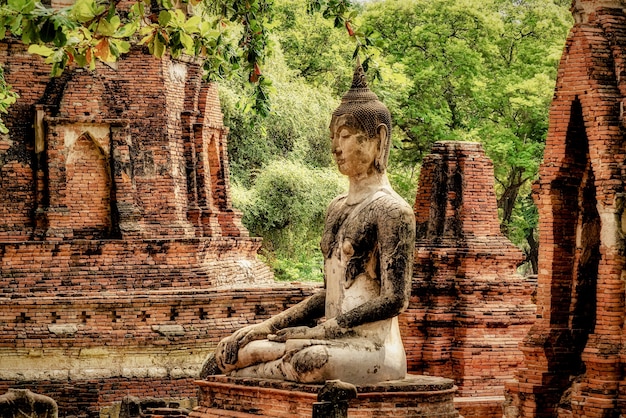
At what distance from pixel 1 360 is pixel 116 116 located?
3.84 m

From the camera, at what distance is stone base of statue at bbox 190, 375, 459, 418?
30.3ft

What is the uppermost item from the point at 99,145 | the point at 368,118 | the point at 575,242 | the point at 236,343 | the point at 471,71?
the point at 471,71

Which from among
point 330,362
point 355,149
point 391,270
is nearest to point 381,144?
point 355,149

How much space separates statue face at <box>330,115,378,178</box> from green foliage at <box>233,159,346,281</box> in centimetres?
1881

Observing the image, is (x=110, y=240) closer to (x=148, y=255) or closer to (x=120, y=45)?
(x=148, y=255)

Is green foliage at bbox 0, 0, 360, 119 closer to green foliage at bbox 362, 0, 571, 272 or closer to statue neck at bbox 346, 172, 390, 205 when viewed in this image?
statue neck at bbox 346, 172, 390, 205

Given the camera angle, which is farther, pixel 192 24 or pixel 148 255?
pixel 148 255

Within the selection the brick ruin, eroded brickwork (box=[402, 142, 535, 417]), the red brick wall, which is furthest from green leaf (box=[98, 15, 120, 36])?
the red brick wall

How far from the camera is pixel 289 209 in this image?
29.6m

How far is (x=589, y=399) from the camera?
12516 mm

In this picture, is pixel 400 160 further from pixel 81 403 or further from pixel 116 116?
pixel 81 403

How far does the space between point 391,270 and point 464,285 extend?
754 cm

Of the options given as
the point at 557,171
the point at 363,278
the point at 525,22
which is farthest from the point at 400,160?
the point at 363,278

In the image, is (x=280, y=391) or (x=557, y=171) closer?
(x=280, y=391)
